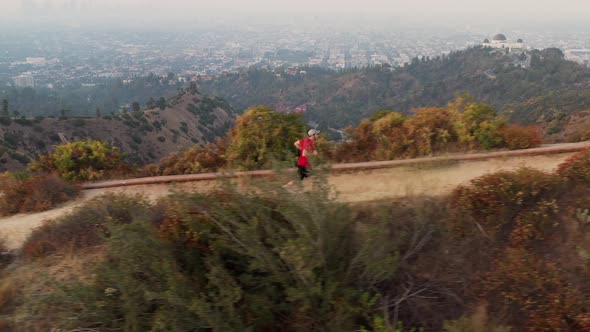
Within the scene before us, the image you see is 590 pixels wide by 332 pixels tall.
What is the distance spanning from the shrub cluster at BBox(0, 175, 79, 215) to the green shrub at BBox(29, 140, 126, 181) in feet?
3.16

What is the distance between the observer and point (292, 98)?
100188 mm

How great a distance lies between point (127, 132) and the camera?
51.3m

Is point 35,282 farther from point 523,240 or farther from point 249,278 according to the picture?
point 523,240

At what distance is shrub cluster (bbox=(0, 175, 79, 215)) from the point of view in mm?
7688

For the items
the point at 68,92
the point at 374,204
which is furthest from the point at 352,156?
the point at 68,92

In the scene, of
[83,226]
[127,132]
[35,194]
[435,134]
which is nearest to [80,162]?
[35,194]

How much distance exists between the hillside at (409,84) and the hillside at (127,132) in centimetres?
2383

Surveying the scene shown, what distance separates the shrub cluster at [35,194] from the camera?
769 cm

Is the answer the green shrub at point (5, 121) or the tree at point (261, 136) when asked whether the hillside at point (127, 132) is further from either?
the tree at point (261, 136)

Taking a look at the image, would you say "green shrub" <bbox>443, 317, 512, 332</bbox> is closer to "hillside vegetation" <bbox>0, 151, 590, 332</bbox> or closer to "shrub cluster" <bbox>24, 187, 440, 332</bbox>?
"hillside vegetation" <bbox>0, 151, 590, 332</bbox>

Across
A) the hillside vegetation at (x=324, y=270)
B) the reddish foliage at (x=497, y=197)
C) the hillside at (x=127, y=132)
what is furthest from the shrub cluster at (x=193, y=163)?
the hillside at (x=127, y=132)

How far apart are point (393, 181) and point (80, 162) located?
24.3ft

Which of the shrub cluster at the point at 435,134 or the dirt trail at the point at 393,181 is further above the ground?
the shrub cluster at the point at 435,134

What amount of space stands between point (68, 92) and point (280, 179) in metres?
131
